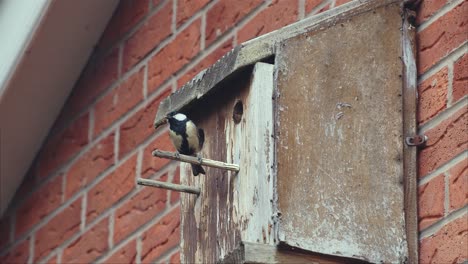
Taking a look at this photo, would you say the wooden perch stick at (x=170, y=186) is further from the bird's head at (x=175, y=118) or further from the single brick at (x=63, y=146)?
the single brick at (x=63, y=146)

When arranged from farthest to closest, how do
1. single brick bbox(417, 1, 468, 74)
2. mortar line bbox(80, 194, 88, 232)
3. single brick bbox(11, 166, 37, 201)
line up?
single brick bbox(11, 166, 37, 201), mortar line bbox(80, 194, 88, 232), single brick bbox(417, 1, 468, 74)

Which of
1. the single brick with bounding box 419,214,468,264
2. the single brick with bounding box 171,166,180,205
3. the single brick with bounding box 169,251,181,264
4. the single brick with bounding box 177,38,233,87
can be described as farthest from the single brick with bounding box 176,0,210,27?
the single brick with bounding box 419,214,468,264

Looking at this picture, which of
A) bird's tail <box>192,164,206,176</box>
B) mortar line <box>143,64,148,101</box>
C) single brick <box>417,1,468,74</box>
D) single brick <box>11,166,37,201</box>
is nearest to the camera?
single brick <box>417,1,468,74</box>

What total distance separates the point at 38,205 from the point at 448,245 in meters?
1.56

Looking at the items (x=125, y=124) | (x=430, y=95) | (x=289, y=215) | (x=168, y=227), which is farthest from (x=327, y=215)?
(x=125, y=124)

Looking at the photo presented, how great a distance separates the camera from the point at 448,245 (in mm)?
2926

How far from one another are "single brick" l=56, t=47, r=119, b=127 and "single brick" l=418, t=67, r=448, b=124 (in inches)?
45.1

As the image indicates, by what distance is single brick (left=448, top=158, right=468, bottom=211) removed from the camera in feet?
→ 9.59

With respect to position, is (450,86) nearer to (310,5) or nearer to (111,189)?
(310,5)

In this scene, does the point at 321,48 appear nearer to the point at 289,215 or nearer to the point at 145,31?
the point at 289,215

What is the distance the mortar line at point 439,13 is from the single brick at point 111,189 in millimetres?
984

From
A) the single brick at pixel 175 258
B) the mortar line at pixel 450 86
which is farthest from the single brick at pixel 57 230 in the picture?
the mortar line at pixel 450 86

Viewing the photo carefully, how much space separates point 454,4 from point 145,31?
1.11m

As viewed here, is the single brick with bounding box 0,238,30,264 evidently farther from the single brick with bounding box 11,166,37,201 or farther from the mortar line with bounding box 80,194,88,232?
the mortar line with bounding box 80,194,88,232
